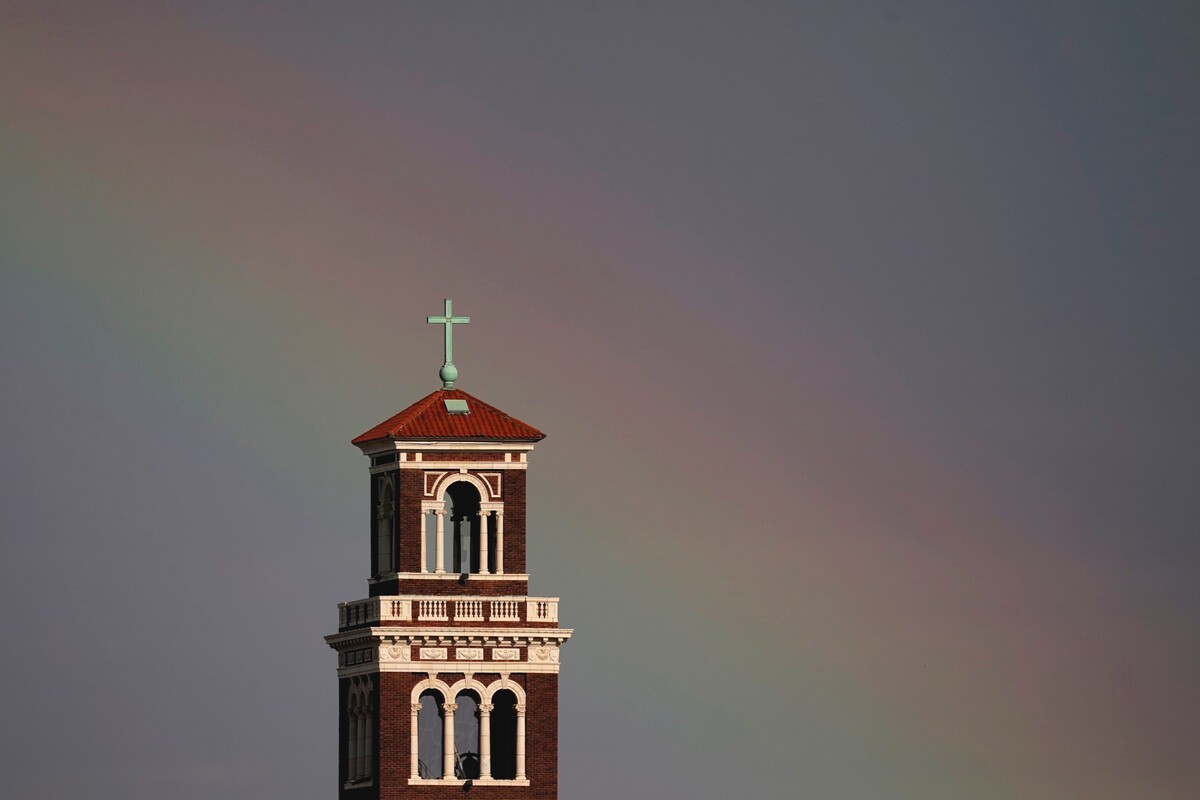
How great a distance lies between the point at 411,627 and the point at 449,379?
8.83 m

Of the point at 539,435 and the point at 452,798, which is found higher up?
the point at 539,435

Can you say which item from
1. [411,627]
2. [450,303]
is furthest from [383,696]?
[450,303]

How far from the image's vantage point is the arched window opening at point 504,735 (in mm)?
165375

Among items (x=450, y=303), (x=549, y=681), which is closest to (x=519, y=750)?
(x=549, y=681)

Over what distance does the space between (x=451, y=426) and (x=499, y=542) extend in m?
3.85

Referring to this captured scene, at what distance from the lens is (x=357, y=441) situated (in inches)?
6594

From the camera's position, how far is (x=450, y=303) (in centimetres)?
16988

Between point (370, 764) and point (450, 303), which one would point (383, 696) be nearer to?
point (370, 764)

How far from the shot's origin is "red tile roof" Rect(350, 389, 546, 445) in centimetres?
16575

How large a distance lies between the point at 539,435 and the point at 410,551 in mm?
5328

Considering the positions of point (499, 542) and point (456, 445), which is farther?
point (499, 542)

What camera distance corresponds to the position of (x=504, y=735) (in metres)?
166

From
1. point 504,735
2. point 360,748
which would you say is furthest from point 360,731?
point 504,735

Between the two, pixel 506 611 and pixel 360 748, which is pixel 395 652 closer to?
pixel 506 611
